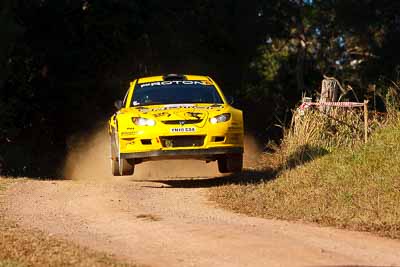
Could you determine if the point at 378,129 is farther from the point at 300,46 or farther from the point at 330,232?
the point at 300,46

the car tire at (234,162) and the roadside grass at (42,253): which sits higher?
the roadside grass at (42,253)

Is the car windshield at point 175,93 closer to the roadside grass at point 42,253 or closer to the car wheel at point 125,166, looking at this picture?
the car wheel at point 125,166

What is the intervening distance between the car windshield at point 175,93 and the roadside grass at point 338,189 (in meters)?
1.50

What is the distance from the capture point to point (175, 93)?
54.0ft

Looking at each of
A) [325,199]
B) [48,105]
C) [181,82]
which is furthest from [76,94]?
[325,199]

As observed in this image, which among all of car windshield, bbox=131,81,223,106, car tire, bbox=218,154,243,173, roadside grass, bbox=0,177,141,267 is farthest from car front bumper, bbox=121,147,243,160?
roadside grass, bbox=0,177,141,267

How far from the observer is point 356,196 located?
12.6m

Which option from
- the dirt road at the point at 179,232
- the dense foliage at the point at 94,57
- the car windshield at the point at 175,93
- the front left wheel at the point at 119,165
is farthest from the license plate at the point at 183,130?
the dense foliage at the point at 94,57

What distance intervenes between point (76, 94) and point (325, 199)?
54.3ft

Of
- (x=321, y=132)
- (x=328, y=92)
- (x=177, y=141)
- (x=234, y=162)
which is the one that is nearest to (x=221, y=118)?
(x=177, y=141)

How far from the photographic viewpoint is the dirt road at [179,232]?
9.00 metres

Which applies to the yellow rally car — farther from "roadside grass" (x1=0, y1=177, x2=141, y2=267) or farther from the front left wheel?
"roadside grass" (x1=0, y1=177, x2=141, y2=267)

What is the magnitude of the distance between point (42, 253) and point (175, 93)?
740 centimetres

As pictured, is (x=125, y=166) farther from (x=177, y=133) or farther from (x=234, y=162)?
(x=234, y=162)
